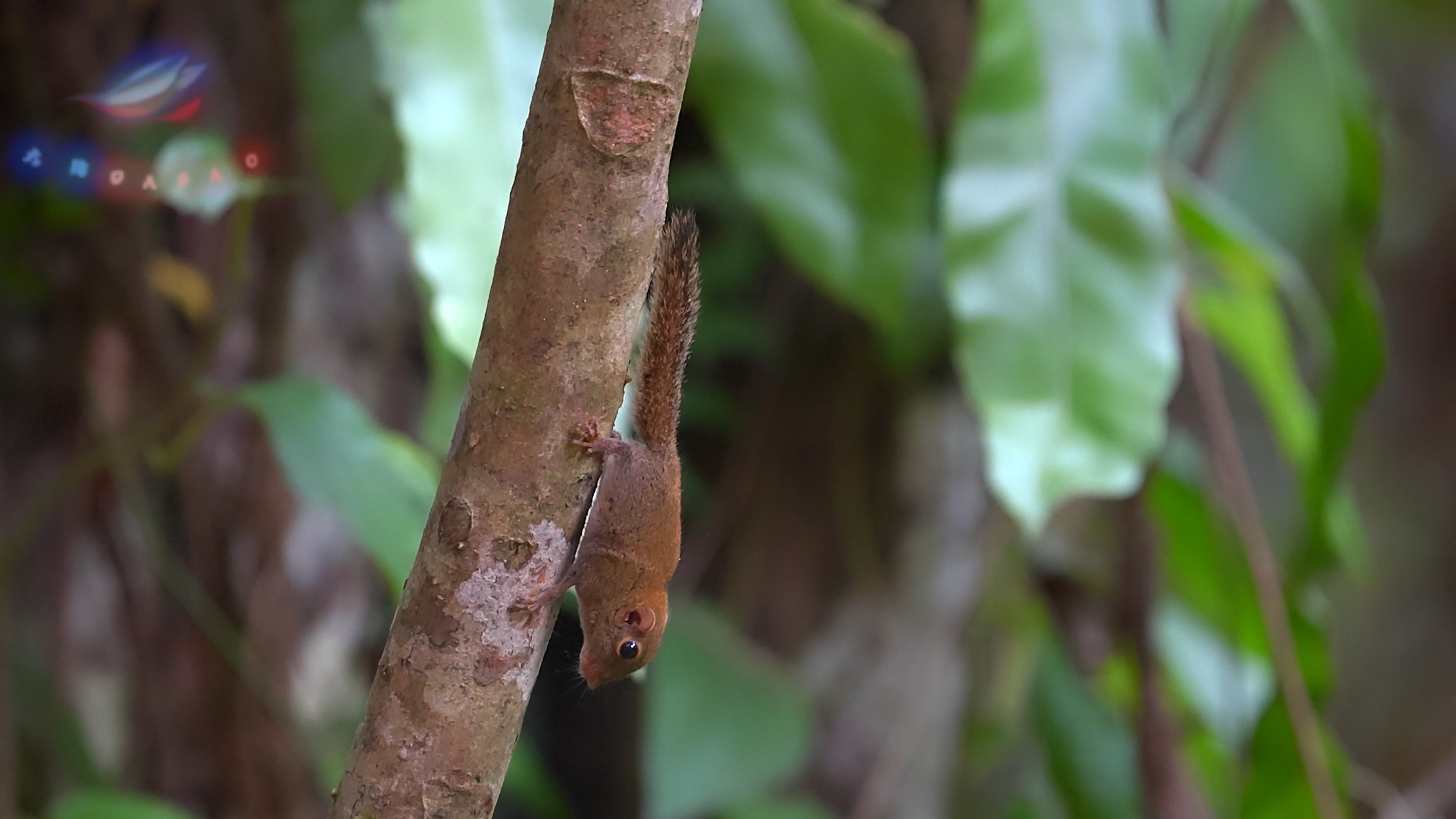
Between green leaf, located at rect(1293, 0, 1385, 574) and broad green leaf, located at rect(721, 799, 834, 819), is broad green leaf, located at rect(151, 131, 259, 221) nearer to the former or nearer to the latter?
broad green leaf, located at rect(721, 799, 834, 819)

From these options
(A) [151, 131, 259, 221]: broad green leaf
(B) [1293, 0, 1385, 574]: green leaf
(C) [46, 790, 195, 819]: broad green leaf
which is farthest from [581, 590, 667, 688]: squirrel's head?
(B) [1293, 0, 1385, 574]: green leaf

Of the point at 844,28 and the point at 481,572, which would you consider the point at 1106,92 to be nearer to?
the point at 844,28

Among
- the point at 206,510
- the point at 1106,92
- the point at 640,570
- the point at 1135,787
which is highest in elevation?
the point at 1106,92

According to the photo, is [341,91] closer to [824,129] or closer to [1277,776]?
[824,129]

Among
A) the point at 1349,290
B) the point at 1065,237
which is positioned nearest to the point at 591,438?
the point at 1065,237

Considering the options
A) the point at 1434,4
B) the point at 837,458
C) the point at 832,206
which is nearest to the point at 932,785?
the point at 837,458

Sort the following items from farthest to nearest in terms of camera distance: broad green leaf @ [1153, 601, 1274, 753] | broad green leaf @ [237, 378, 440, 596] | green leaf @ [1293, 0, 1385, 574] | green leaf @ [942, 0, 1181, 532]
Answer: broad green leaf @ [1153, 601, 1274, 753]
green leaf @ [1293, 0, 1385, 574]
green leaf @ [942, 0, 1181, 532]
broad green leaf @ [237, 378, 440, 596]
